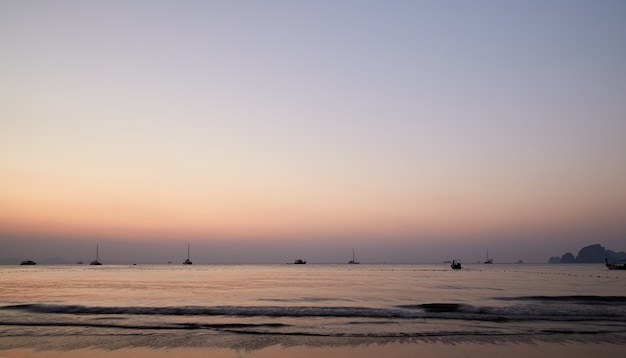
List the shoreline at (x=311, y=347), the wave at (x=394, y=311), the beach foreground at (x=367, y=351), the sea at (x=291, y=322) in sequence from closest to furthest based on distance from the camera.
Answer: the beach foreground at (x=367, y=351) → the shoreline at (x=311, y=347) → the sea at (x=291, y=322) → the wave at (x=394, y=311)

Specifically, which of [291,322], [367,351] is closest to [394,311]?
[291,322]

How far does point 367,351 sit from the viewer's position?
18719mm

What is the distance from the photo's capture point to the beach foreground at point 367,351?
17984 mm

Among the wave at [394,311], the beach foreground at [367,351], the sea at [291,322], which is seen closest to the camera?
the beach foreground at [367,351]

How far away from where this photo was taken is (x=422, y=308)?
116 feet

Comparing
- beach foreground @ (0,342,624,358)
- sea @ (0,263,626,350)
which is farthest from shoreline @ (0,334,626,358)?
sea @ (0,263,626,350)

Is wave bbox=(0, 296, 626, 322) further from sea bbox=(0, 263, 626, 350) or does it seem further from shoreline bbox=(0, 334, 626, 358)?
shoreline bbox=(0, 334, 626, 358)

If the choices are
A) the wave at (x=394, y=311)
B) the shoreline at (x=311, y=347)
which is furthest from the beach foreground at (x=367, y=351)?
the wave at (x=394, y=311)

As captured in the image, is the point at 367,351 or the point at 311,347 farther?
the point at 311,347

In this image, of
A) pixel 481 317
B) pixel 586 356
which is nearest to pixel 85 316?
pixel 481 317

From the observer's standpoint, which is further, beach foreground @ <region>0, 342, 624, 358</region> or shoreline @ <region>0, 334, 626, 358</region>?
shoreline @ <region>0, 334, 626, 358</region>

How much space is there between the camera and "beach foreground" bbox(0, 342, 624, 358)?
59.0 ft

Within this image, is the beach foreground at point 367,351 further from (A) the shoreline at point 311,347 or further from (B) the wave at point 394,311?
(B) the wave at point 394,311

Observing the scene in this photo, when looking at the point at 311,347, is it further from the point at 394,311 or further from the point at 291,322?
the point at 394,311
